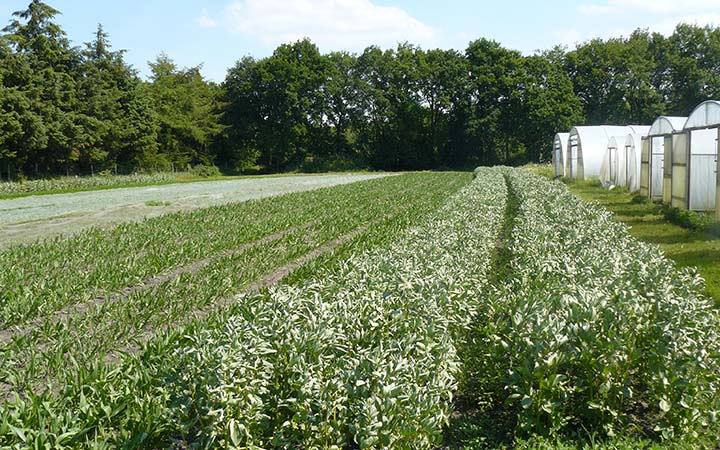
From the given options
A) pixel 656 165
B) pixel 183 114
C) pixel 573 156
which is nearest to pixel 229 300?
pixel 656 165

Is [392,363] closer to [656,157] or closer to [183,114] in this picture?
[656,157]

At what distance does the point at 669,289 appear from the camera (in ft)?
15.7

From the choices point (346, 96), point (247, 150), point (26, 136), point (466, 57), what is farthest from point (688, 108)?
point (26, 136)

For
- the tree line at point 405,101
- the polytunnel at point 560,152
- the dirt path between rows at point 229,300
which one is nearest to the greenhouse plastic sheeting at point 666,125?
the dirt path between rows at point 229,300

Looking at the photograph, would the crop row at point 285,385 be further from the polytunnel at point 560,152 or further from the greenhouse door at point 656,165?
the polytunnel at point 560,152

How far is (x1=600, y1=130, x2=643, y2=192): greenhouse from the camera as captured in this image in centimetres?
2158

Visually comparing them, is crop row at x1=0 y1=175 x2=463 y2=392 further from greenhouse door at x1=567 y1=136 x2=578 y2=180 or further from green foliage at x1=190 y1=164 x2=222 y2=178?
green foliage at x1=190 y1=164 x2=222 y2=178

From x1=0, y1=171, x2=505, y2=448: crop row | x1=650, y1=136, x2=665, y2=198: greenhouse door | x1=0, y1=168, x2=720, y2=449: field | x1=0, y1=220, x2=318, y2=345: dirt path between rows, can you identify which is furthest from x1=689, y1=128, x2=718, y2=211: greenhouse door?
x1=0, y1=171, x2=505, y2=448: crop row

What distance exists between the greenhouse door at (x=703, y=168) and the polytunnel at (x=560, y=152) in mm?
21680

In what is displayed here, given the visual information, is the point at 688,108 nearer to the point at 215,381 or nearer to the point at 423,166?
the point at 423,166

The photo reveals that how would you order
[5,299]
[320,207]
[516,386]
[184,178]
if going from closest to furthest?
[516,386]
[5,299]
[320,207]
[184,178]

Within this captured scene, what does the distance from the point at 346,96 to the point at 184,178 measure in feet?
75.5

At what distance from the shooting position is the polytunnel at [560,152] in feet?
119

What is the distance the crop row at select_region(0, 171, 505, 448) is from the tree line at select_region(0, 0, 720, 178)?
162ft
